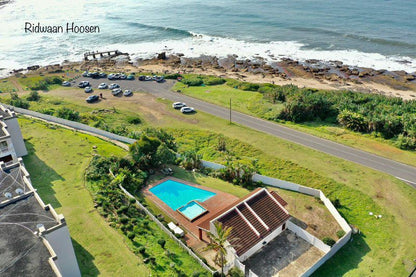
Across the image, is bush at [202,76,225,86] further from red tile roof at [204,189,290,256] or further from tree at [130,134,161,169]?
red tile roof at [204,189,290,256]

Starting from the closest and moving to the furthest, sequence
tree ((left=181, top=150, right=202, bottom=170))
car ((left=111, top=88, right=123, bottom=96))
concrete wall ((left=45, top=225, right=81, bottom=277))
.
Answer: concrete wall ((left=45, top=225, right=81, bottom=277))
tree ((left=181, top=150, right=202, bottom=170))
car ((left=111, top=88, right=123, bottom=96))

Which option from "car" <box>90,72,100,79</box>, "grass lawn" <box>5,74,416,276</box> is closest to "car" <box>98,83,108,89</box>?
"car" <box>90,72,100,79</box>

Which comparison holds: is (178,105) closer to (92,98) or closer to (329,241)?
(92,98)

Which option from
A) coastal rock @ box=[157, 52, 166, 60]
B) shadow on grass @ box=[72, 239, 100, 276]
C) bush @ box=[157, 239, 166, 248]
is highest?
coastal rock @ box=[157, 52, 166, 60]

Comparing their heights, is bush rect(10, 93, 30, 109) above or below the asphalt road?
above

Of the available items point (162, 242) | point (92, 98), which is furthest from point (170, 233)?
point (92, 98)

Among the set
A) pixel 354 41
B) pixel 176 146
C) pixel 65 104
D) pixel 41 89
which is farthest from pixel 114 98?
pixel 354 41

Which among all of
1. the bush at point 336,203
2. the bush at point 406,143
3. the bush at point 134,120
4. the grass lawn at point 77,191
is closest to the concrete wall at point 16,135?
the grass lawn at point 77,191

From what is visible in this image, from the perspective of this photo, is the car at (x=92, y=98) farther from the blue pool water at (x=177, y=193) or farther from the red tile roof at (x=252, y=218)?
the red tile roof at (x=252, y=218)
